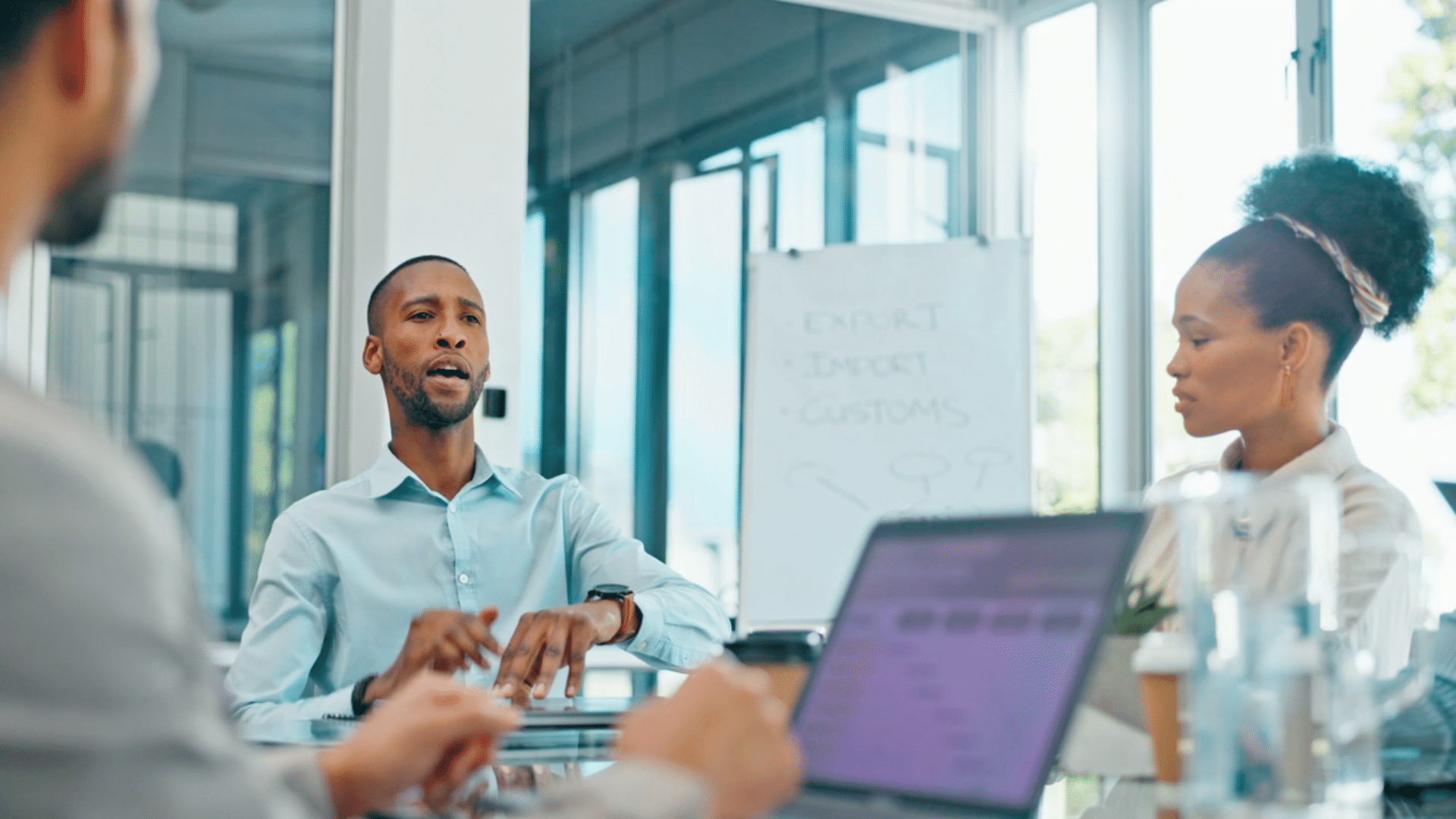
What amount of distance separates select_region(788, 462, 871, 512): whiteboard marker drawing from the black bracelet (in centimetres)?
191

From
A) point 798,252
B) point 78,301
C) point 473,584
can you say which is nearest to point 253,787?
point 473,584

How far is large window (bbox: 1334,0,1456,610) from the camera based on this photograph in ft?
9.54

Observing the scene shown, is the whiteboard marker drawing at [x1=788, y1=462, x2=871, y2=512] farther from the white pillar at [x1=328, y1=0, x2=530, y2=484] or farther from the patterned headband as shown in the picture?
the patterned headband

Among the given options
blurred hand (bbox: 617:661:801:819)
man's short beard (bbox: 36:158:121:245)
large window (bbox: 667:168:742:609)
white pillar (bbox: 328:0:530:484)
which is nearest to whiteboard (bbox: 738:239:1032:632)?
large window (bbox: 667:168:742:609)

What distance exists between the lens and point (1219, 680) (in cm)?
82

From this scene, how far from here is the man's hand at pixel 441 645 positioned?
1545 millimetres

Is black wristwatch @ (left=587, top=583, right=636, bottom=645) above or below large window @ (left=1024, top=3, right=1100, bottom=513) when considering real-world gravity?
below

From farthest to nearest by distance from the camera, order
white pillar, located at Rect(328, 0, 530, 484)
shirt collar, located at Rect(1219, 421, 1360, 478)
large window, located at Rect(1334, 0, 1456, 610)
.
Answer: white pillar, located at Rect(328, 0, 530, 484), large window, located at Rect(1334, 0, 1456, 610), shirt collar, located at Rect(1219, 421, 1360, 478)

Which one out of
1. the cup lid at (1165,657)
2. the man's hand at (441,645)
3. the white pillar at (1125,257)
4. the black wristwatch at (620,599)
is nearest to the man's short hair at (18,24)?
the cup lid at (1165,657)

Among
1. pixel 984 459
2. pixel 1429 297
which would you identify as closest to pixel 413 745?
pixel 1429 297

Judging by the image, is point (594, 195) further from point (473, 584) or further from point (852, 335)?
point (473, 584)

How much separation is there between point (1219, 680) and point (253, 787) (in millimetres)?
549

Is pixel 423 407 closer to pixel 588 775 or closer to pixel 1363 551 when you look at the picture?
pixel 588 775

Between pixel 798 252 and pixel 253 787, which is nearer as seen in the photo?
pixel 253 787
